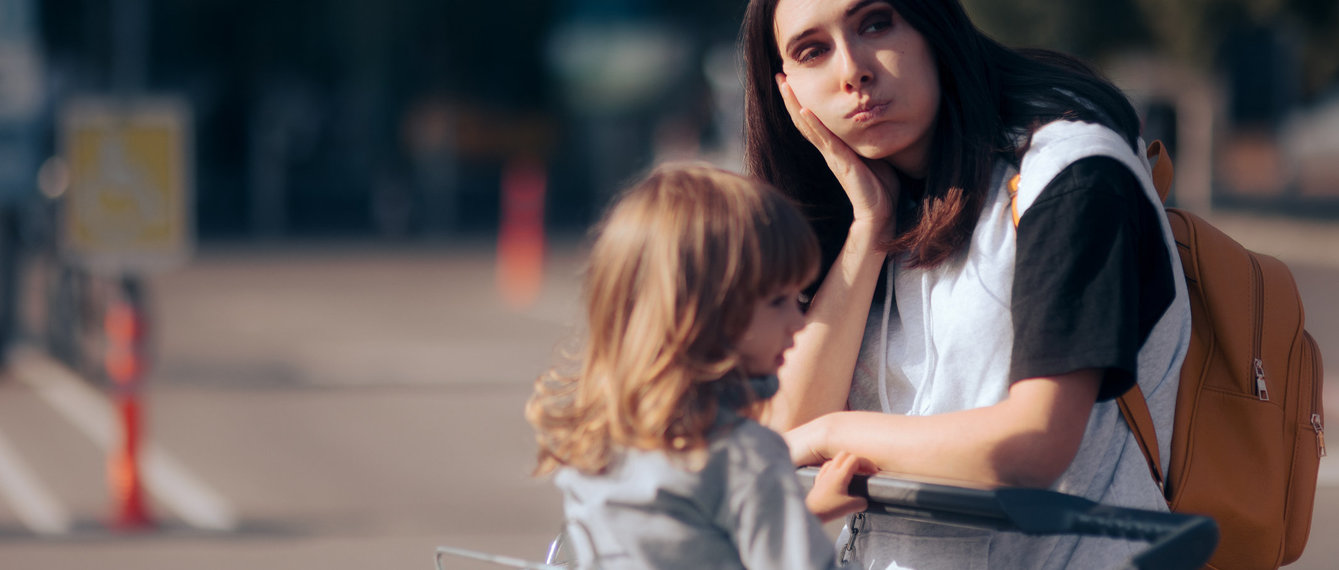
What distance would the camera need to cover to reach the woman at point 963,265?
176 centimetres

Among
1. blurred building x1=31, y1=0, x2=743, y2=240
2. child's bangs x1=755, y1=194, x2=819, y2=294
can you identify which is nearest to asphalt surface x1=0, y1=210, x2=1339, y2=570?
child's bangs x1=755, y1=194, x2=819, y2=294

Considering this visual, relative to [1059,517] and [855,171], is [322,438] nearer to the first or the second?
[855,171]

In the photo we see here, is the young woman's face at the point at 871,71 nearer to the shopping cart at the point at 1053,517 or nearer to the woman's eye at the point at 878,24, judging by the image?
the woman's eye at the point at 878,24

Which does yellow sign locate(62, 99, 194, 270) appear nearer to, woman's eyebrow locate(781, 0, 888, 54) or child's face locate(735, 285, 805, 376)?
woman's eyebrow locate(781, 0, 888, 54)

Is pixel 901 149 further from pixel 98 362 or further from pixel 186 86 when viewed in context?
pixel 186 86

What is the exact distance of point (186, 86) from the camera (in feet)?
114

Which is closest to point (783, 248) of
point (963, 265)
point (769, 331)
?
point (769, 331)

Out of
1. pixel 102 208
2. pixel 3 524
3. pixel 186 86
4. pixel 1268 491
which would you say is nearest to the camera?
pixel 1268 491

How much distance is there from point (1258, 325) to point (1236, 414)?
0.11 metres

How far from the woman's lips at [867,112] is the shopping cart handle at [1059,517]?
0.50 m

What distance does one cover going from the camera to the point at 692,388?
1776 millimetres

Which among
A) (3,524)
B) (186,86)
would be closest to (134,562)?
(3,524)

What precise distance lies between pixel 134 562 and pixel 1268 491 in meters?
5.24

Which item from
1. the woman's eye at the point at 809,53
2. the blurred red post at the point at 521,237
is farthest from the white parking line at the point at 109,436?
the blurred red post at the point at 521,237
